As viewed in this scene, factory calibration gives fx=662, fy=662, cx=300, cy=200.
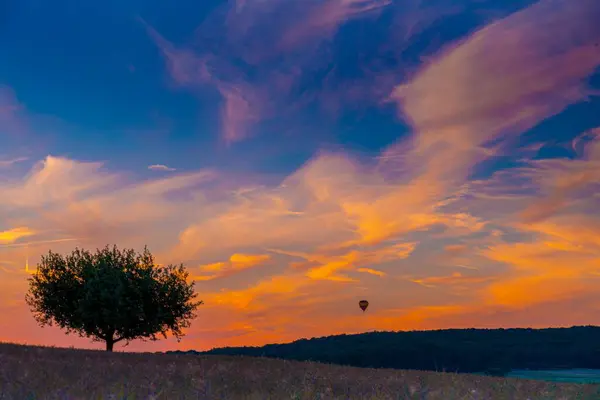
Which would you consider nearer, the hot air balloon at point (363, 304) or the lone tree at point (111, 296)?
the lone tree at point (111, 296)

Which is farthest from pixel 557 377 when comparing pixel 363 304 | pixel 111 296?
pixel 363 304

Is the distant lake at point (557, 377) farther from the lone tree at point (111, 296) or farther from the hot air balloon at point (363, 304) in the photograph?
the hot air balloon at point (363, 304)

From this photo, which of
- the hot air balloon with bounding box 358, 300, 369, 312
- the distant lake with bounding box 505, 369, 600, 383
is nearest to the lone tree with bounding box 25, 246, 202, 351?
the distant lake with bounding box 505, 369, 600, 383

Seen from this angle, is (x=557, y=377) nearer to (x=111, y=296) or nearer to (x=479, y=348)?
(x=111, y=296)

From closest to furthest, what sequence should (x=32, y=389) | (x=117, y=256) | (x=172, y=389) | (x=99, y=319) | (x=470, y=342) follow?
(x=32, y=389) → (x=172, y=389) → (x=99, y=319) → (x=117, y=256) → (x=470, y=342)

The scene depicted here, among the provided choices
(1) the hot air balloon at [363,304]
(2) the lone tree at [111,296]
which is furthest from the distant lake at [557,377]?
(1) the hot air balloon at [363,304]

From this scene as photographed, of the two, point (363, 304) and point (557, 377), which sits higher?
point (363, 304)

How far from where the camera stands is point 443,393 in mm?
10500

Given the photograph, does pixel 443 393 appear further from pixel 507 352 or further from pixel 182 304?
pixel 507 352

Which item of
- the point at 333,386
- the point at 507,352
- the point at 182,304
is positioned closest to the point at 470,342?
the point at 507,352

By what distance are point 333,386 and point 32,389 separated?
583cm

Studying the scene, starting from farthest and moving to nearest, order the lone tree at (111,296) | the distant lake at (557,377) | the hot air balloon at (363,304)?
1. the hot air balloon at (363,304)
2. the lone tree at (111,296)
3. the distant lake at (557,377)

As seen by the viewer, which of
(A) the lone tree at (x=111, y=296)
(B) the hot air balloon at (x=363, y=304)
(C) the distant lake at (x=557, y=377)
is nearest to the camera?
(C) the distant lake at (x=557, y=377)

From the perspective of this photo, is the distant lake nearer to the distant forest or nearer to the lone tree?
the lone tree
